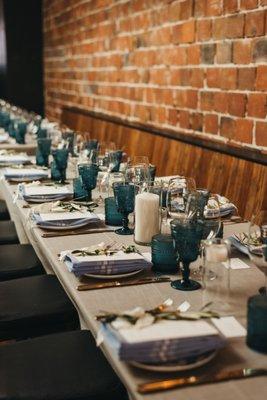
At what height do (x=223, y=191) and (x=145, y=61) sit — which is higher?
(x=145, y=61)

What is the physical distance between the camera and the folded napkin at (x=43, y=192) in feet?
8.49

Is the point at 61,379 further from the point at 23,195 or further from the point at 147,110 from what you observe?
the point at 147,110

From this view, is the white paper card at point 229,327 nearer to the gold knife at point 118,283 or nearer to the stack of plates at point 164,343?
the stack of plates at point 164,343

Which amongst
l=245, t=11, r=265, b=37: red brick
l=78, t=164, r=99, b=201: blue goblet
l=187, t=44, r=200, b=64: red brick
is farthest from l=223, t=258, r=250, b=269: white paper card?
l=187, t=44, r=200, b=64: red brick

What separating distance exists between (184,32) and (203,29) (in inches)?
12.0

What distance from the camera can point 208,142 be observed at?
147 inches

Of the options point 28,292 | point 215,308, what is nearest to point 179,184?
point 28,292

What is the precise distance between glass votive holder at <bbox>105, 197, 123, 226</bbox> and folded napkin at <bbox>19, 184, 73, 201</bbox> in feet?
1.54

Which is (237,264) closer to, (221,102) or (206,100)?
(221,102)

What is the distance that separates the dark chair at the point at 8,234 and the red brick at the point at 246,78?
1.49 metres

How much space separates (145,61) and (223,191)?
1.93 meters

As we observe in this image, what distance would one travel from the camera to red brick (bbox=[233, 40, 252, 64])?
10.9 ft

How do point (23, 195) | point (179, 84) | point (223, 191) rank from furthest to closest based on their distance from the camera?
point (179, 84) < point (223, 191) < point (23, 195)

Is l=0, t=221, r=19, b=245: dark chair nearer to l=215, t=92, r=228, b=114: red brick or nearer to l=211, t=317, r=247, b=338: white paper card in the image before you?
l=215, t=92, r=228, b=114: red brick
